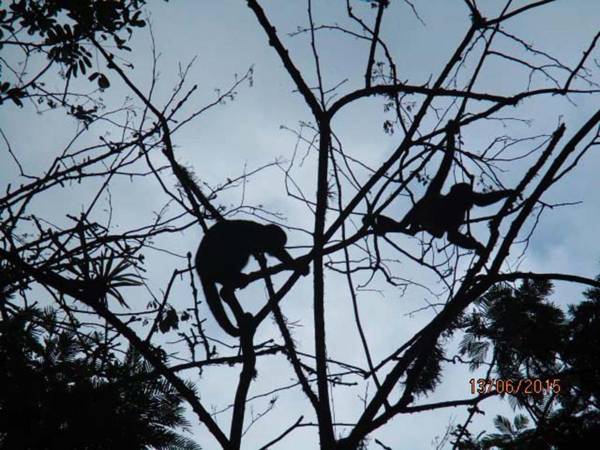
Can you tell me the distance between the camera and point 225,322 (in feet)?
19.5

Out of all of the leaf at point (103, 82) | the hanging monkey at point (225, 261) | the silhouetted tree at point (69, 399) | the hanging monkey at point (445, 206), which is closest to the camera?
the silhouetted tree at point (69, 399)

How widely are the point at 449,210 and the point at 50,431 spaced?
197 inches

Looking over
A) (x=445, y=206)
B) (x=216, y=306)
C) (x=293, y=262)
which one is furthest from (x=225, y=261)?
(x=445, y=206)

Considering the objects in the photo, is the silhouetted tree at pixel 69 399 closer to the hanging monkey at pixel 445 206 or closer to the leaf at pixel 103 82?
the leaf at pixel 103 82

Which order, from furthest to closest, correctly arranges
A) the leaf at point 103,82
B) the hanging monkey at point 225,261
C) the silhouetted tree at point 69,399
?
the hanging monkey at point 225,261
the leaf at point 103,82
the silhouetted tree at point 69,399

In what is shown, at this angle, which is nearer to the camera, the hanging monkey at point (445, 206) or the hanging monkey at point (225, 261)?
the hanging monkey at point (445, 206)

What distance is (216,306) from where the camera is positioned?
607 centimetres

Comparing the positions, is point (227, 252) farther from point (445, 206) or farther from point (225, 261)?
point (445, 206)

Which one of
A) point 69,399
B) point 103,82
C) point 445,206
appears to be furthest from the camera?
point 445,206

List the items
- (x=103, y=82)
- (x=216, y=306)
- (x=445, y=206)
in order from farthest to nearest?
1. (x=445, y=206)
2. (x=216, y=306)
3. (x=103, y=82)

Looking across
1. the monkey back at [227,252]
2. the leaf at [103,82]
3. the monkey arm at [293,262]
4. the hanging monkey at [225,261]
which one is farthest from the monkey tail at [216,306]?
the leaf at [103,82]

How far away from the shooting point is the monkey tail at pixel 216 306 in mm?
5886

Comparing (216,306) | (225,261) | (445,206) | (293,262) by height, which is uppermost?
(445,206)

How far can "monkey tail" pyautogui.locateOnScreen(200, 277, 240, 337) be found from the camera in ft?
19.3
